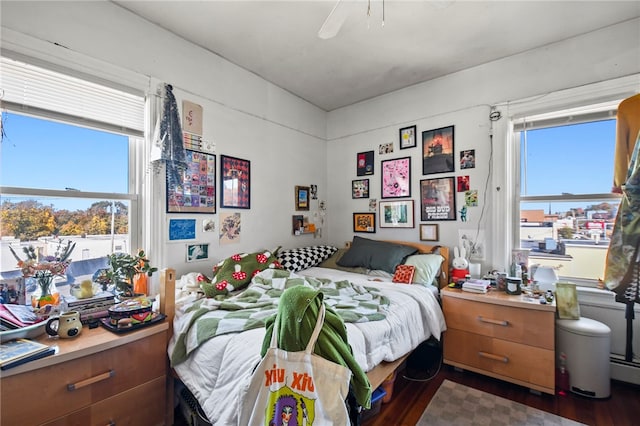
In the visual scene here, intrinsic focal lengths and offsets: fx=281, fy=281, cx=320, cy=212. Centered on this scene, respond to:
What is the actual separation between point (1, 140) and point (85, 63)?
0.65 metres

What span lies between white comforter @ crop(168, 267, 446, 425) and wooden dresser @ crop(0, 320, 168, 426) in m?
0.16

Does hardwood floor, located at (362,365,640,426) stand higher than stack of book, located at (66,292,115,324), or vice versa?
stack of book, located at (66,292,115,324)

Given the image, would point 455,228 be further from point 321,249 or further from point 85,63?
point 85,63

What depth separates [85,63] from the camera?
5.82 ft

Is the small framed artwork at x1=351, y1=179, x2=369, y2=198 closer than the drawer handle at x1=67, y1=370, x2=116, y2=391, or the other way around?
the drawer handle at x1=67, y1=370, x2=116, y2=391

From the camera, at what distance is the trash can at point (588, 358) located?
189 cm

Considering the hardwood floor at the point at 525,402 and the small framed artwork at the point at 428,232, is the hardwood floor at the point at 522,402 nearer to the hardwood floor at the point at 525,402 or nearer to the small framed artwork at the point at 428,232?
the hardwood floor at the point at 525,402

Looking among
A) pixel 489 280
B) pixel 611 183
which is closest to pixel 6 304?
pixel 489 280

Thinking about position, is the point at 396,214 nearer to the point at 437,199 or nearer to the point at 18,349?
the point at 437,199

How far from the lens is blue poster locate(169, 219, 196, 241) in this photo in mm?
2186

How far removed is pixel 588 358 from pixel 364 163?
2.55 metres

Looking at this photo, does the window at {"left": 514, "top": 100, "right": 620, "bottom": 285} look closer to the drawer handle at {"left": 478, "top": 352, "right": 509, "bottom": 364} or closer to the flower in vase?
the drawer handle at {"left": 478, "top": 352, "right": 509, "bottom": 364}

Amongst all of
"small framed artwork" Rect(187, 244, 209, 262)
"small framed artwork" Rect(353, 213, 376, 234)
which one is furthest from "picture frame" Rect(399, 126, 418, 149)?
"small framed artwork" Rect(187, 244, 209, 262)

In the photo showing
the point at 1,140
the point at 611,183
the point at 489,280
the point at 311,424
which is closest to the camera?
the point at 311,424
